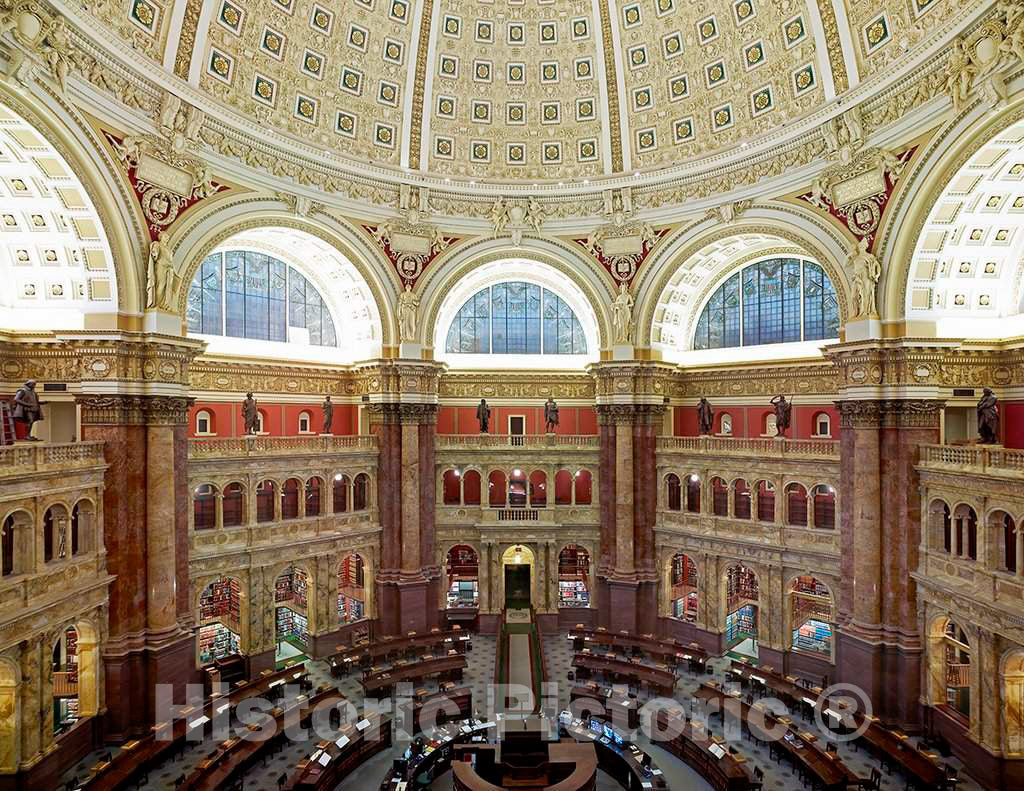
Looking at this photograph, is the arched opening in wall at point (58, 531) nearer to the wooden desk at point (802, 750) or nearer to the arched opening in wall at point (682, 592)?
the wooden desk at point (802, 750)

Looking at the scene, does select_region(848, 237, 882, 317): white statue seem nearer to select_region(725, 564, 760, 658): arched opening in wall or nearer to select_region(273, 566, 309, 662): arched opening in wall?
select_region(725, 564, 760, 658): arched opening in wall

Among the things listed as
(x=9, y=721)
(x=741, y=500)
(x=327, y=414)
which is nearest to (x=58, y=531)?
(x=9, y=721)

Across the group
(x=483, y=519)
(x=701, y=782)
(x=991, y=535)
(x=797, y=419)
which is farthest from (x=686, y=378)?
(x=701, y=782)

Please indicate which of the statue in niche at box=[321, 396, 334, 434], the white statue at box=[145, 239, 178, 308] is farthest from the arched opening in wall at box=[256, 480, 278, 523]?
the white statue at box=[145, 239, 178, 308]

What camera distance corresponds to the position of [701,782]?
19047 mm

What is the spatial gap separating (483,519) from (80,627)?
1706 cm

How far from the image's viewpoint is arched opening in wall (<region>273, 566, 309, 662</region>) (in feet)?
93.7

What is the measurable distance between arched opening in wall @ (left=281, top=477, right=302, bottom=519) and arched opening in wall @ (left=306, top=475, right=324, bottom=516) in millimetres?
649

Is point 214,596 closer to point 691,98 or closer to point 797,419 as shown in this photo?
point 797,419

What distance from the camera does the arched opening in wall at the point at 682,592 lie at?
1212 inches

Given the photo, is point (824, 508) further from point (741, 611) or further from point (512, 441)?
point (512, 441)

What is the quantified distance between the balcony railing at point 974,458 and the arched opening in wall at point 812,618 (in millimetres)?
7923

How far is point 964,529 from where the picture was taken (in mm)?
19422

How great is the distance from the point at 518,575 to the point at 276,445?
14834mm
